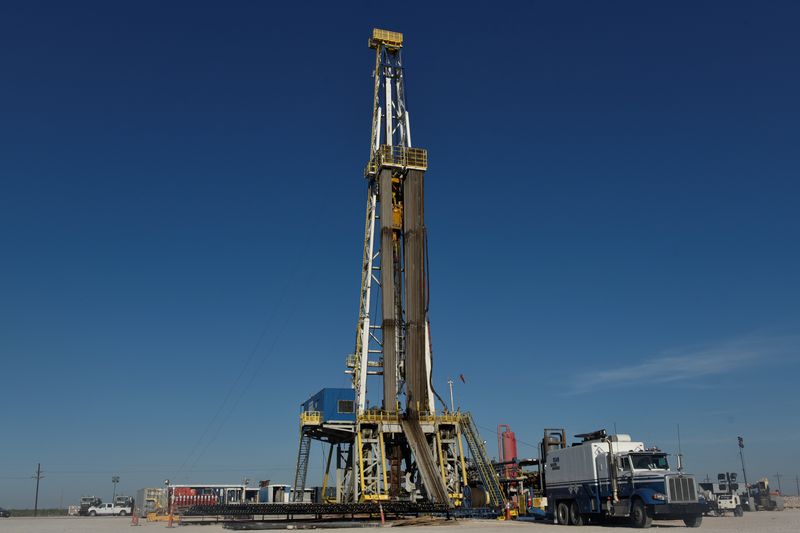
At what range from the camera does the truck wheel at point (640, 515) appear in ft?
83.1

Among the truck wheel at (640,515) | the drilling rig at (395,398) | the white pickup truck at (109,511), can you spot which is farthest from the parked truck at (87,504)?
the truck wheel at (640,515)

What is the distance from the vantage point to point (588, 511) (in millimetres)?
28016

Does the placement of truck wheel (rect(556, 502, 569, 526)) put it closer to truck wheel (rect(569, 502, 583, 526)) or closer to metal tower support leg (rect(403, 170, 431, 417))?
truck wheel (rect(569, 502, 583, 526))

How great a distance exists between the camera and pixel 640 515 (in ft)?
83.1

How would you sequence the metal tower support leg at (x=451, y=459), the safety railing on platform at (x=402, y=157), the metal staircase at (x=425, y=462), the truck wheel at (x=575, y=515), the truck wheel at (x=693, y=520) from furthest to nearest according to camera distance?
the safety railing on platform at (x=402, y=157)
the metal tower support leg at (x=451, y=459)
the metal staircase at (x=425, y=462)
the truck wheel at (x=575, y=515)
the truck wheel at (x=693, y=520)

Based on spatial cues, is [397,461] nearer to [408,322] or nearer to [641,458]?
[408,322]

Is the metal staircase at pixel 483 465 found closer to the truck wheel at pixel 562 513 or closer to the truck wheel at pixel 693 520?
the truck wheel at pixel 562 513

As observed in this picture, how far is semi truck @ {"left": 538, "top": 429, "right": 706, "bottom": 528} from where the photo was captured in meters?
24.9

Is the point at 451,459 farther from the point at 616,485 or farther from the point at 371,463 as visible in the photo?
the point at 616,485

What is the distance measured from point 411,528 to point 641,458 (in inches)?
376

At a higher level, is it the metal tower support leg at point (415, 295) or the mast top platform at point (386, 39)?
the mast top platform at point (386, 39)

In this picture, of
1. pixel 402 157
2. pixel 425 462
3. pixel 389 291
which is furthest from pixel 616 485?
pixel 402 157

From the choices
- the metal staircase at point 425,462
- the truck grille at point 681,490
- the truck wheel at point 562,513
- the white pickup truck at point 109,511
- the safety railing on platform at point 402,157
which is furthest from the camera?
the white pickup truck at point 109,511

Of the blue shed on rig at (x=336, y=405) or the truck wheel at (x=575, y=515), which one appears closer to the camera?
the truck wheel at (x=575, y=515)
